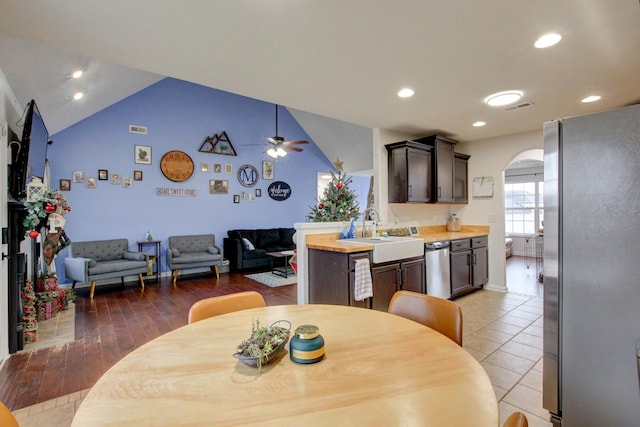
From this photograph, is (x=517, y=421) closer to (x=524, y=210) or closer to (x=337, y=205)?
(x=337, y=205)

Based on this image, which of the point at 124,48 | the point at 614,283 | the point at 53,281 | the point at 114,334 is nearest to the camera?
the point at 614,283

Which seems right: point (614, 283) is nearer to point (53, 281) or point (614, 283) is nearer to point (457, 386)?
point (457, 386)

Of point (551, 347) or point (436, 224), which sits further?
point (436, 224)

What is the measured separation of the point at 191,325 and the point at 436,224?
4630 millimetres

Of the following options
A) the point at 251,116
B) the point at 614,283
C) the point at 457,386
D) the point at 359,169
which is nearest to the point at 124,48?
the point at 457,386

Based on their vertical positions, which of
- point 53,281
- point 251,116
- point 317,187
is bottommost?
point 53,281

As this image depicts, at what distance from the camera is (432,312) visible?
5.00ft

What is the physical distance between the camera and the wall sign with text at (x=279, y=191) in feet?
24.1

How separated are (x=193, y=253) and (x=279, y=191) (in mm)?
2480

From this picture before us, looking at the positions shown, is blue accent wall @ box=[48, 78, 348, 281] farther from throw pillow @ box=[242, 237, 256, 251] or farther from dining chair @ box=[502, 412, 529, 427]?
dining chair @ box=[502, 412, 529, 427]

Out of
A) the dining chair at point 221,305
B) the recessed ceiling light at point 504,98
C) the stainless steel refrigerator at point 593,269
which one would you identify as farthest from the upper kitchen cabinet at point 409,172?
the dining chair at point 221,305

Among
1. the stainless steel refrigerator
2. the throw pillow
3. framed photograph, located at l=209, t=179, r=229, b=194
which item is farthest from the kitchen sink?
framed photograph, located at l=209, t=179, r=229, b=194

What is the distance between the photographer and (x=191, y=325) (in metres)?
1.41

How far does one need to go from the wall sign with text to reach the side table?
263 centimetres
